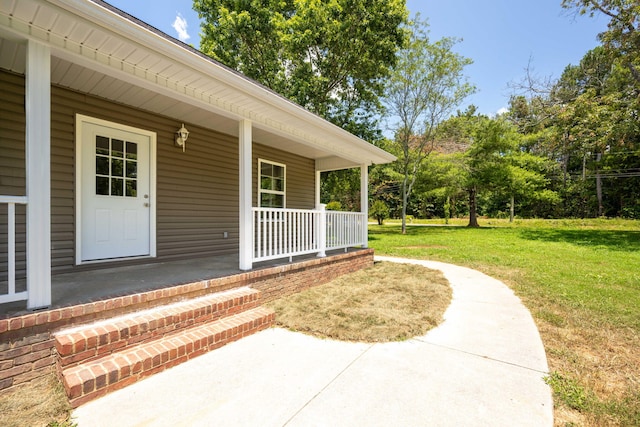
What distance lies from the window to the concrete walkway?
12.7 feet

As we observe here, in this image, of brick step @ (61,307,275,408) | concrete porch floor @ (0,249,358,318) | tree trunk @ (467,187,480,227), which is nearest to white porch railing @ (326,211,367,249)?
concrete porch floor @ (0,249,358,318)

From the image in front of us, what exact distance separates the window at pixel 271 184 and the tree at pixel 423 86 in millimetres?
9737

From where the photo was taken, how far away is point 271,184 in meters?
6.65

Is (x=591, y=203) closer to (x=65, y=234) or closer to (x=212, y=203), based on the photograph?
(x=212, y=203)

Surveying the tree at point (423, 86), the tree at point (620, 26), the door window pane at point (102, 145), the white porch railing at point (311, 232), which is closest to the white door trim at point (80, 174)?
the door window pane at point (102, 145)

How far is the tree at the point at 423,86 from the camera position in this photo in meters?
13.8

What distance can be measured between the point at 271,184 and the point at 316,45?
7.12 m

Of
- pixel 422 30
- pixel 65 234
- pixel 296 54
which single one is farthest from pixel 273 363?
pixel 422 30

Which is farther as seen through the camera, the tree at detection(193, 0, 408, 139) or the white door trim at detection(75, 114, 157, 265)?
the tree at detection(193, 0, 408, 139)

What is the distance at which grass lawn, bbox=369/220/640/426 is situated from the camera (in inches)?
76.6

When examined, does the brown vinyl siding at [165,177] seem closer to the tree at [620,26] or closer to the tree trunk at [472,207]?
the tree at [620,26]

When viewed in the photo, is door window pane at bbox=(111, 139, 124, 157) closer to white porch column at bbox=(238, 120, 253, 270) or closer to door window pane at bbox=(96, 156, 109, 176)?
door window pane at bbox=(96, 156, 109, 176)

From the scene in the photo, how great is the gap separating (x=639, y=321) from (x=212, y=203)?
246 inches

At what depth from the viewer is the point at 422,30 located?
13.8 metres
